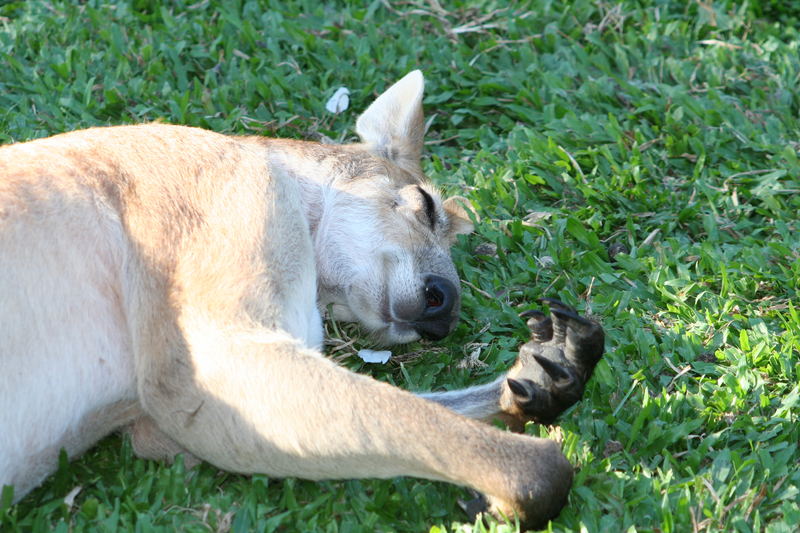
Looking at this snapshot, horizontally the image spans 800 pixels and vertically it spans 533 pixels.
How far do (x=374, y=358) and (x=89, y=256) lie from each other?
55.8 inches

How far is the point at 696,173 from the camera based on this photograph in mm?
5934

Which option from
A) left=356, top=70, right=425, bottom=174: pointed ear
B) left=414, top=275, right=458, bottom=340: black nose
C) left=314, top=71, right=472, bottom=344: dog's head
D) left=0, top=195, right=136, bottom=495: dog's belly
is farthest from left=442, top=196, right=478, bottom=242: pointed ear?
left=0, top=195, right=136, bottom=495: dog's belly

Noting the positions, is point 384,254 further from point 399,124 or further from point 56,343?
point 56,343

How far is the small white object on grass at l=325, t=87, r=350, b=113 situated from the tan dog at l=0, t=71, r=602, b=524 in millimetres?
2078

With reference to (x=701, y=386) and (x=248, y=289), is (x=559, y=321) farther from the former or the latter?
(x=248, y=289)

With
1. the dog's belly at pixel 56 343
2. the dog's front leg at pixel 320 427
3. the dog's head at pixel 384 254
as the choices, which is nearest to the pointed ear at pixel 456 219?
the dog's head at pixel 384 254

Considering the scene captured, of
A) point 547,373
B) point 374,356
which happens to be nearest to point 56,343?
point 374,356

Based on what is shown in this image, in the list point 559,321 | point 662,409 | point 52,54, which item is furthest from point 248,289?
point 52,54

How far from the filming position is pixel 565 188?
19.4ft

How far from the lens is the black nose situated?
457 centimetres

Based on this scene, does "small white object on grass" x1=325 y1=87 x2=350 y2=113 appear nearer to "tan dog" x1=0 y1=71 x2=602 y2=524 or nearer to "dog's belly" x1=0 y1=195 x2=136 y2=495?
"tan dog" x1=0 y1=71 x2=602 y2=524

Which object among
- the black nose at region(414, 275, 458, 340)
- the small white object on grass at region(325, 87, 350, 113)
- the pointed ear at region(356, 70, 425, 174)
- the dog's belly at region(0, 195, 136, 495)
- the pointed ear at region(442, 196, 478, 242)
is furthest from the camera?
the small white object on grass at region(325, 87, 350, 113)

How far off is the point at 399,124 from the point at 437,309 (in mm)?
1329

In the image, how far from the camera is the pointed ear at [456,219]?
17.4ft
